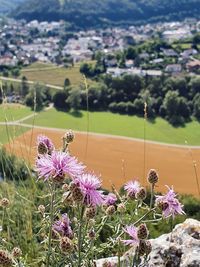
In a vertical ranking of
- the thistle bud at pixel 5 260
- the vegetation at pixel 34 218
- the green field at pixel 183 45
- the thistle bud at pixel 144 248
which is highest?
the thistle bud at pixel 5 260

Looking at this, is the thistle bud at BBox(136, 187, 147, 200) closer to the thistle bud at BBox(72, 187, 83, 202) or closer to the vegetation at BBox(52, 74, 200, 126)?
the thistle bud at BBox(72, 187, 83, 202)

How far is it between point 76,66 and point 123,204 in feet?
244

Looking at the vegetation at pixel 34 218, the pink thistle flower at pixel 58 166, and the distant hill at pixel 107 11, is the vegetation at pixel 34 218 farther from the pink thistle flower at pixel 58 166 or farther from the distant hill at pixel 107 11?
the distant hill at pixel 107 11

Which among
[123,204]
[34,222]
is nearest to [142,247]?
[123,204]

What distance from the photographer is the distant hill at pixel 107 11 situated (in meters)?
145

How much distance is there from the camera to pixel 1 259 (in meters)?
2.10

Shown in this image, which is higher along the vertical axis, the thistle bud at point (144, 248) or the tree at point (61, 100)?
Answer: the thistle bud at point (144, 248)

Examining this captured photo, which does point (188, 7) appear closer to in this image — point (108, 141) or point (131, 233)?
point (108, 141)

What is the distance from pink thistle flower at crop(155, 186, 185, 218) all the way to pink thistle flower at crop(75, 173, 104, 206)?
1.43ft

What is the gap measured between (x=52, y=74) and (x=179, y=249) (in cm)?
6884

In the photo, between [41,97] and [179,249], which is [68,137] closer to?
Result: [179,249]

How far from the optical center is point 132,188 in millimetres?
2982

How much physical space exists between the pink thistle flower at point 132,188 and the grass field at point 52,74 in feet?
195

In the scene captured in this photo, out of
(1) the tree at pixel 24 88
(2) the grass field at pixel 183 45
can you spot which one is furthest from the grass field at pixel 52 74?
(2) the grass field at pixel 183 45
